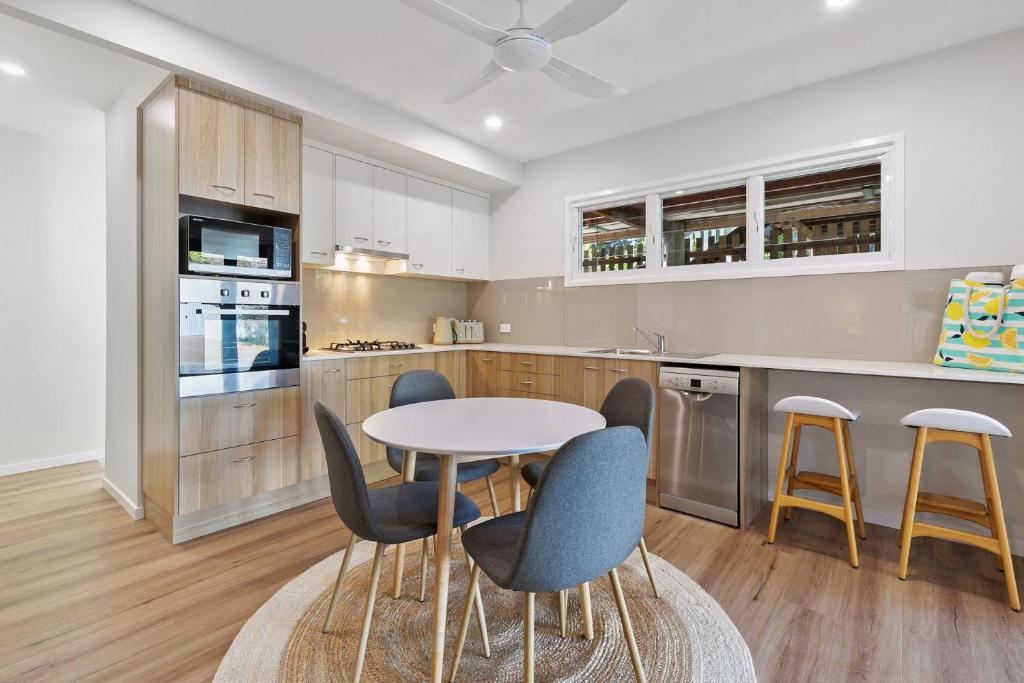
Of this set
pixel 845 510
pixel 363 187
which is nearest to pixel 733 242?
pixel 845 510

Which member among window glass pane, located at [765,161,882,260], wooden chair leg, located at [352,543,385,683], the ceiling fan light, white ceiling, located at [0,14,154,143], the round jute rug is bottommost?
the round jute rug

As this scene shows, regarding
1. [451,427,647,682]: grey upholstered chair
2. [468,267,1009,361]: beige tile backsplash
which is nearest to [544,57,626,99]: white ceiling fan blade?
[468,267,1009,361]: beige tile backsplash

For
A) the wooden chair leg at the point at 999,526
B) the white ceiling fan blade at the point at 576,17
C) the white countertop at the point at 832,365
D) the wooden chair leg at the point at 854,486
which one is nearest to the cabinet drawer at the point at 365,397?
the white countertop at the point at 832,365

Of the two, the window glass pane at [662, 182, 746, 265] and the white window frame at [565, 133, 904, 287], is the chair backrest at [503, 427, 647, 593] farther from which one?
the window glass pane at [662, 182, 746, 265]

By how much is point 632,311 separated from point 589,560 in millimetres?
2847

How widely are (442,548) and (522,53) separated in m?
1.96

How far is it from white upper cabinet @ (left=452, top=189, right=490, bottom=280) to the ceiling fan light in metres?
2.44

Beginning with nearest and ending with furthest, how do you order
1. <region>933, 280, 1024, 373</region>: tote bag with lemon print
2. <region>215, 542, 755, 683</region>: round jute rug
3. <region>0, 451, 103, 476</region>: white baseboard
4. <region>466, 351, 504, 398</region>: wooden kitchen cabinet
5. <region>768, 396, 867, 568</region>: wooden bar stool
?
<region>215, 542, 755, 683</region>: round jute rug, <region>933, 280, 1024, 373</region>: tote bag with lemon print, <region>768, 396, 867, 568</region>: wooden bar stool, <region>0, 451, 103, 476</region>: white baseboard, <region>466, 351, 504, 398</region>: wooden kitchen cabinet

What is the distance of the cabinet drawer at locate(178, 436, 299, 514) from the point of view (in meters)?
2.65

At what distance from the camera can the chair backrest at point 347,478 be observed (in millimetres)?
1521

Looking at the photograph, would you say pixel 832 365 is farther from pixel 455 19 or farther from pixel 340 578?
pixel 340 578

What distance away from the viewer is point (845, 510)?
2443 mm

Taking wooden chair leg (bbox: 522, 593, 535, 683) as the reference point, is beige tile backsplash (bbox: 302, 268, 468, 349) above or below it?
above

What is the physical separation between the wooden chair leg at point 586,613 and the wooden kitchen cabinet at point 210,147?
8.86 feet
